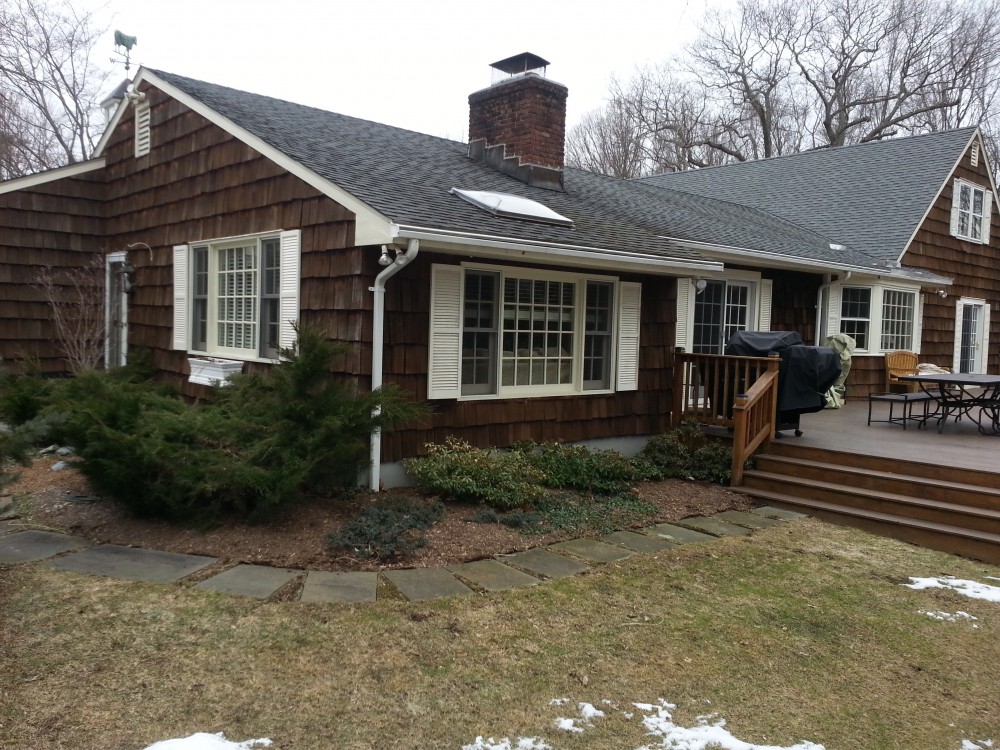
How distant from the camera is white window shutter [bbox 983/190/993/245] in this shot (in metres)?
15.8

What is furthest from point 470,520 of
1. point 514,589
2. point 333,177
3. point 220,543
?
point 333,177

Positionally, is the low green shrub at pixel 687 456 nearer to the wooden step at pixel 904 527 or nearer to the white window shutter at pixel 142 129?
the wooden step at pixel 904 527

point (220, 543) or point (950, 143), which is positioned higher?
point (950, 143)

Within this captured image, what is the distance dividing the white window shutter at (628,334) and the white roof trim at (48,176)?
25.4 ft

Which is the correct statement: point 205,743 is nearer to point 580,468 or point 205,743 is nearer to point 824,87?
point 580,468

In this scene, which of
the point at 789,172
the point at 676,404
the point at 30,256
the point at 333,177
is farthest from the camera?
the point at 789,172

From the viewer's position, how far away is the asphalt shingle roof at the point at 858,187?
549 inches

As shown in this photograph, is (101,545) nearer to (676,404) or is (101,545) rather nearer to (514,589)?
(514,589)

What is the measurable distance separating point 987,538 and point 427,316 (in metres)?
5.03

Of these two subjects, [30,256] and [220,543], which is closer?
[220,543]

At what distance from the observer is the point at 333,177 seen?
22.2ft

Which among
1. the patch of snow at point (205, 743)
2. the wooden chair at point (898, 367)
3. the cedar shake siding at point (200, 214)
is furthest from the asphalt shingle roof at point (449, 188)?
the patch of snow at point (205, 743)

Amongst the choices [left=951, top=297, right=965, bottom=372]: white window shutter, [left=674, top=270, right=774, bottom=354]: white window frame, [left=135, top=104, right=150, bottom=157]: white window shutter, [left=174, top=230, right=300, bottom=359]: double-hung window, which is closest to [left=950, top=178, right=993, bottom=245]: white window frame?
[left=951, top=297, right=965, bottom=372]: white window shutter

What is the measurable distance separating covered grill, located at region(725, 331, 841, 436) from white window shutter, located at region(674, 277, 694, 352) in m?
1.45
